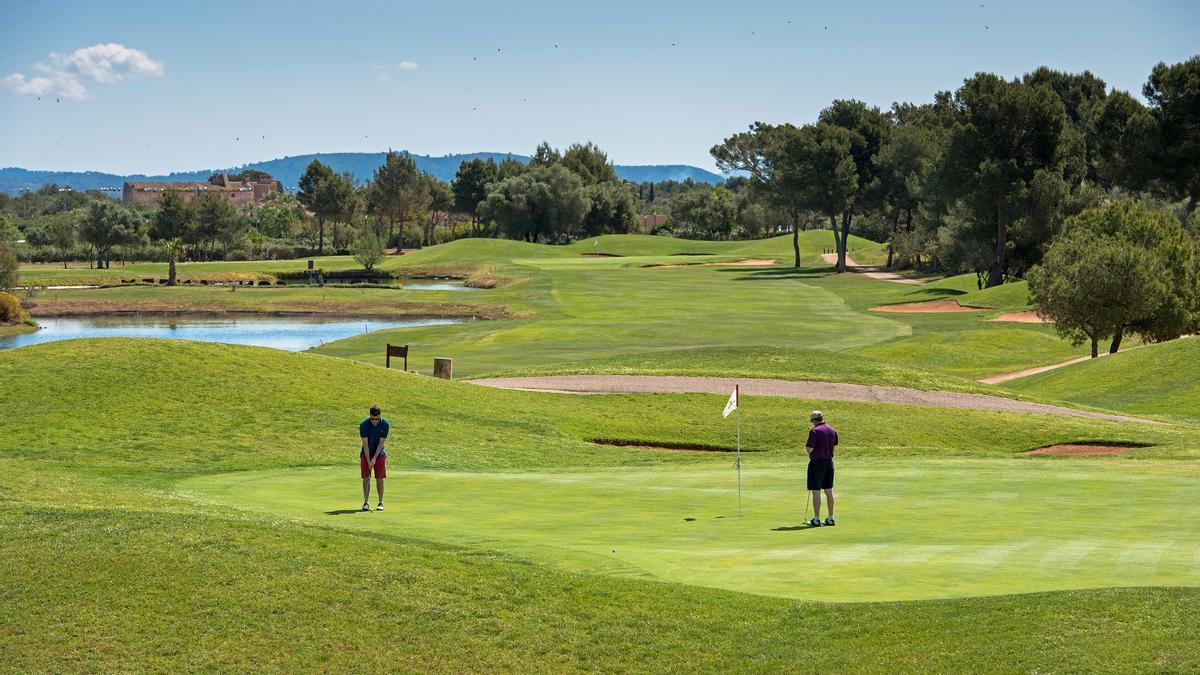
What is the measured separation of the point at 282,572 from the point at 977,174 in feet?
329

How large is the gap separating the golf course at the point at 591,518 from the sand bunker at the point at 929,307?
1540 inches

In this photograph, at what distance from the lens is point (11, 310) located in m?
92.8

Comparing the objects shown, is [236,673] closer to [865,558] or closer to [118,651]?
[118,651]

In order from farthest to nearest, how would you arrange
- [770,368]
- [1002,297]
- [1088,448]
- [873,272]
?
[873,272] → [1002,297] → [770,368] → [1088,448]

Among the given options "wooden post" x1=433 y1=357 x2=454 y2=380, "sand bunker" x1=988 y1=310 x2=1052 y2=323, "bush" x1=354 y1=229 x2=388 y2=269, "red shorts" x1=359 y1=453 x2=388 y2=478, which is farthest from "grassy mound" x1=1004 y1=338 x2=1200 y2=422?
"bush" x1=354 y1=229 x2=388 y2=269

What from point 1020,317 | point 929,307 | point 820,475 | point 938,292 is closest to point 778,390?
point 820,475

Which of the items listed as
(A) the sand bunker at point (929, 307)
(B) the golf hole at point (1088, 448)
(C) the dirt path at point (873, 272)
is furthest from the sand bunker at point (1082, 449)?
(C) the dirt path at point (873, 272)

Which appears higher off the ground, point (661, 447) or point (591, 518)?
point (591, 518)

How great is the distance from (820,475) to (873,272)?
124796 mm

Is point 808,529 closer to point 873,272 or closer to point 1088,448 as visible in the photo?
point 1088,448

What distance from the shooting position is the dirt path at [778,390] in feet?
151

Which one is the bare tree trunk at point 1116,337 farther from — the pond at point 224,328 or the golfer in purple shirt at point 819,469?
the golfer in purple shirt at point 819,469

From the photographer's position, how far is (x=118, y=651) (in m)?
14.5

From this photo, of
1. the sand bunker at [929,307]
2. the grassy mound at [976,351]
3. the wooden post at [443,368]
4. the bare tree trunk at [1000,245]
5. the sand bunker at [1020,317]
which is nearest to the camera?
the wooden post at [443,368]
